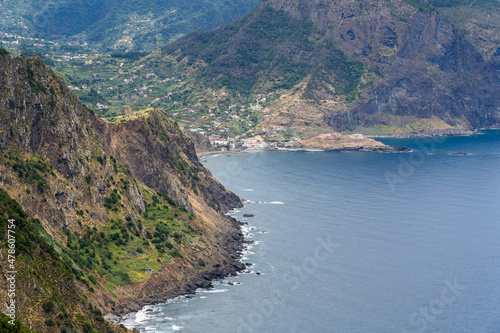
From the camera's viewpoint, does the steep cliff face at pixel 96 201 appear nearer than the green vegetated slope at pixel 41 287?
No

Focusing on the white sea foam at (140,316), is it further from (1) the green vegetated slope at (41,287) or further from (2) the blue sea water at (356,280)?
(1) the green vegetated slope at (41,287)

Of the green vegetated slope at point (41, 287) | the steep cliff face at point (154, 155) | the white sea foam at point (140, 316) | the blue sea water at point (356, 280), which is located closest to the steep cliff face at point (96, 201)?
the steep cliff face at point (154, 155)

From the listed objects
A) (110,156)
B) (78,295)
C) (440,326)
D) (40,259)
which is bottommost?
(440,326)

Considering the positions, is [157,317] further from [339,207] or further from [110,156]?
[339,207]

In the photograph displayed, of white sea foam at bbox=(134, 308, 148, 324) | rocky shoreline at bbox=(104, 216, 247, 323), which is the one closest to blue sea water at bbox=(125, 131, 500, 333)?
white sea foam at bbox=(134, 308, 148, 324)

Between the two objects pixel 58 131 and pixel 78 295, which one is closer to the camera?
pixel 78 295

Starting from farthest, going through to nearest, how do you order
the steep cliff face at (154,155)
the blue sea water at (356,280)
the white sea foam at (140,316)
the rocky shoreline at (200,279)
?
1. the steep cliff face at (154,155)
2. the blue sea water at (356,280)
3. the rocky shoreline at (200,279)
4. the white sea foam at (140,316)

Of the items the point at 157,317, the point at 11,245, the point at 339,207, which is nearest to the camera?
the point at 11,245

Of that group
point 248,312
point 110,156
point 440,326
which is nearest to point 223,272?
point 248,312

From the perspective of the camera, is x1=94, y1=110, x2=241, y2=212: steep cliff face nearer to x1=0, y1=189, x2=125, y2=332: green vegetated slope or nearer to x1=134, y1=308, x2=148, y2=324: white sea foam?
x1=134, y1=308, x2=148, y2=324: white sea foam
